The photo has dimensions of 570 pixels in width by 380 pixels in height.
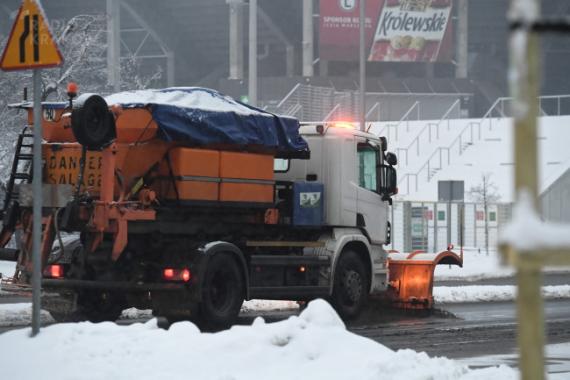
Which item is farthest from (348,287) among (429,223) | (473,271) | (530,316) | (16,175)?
(429,223)

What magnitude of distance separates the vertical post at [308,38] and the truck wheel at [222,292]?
4955 centimetres

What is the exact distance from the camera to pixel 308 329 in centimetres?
933

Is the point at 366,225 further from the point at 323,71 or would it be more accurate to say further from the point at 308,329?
the point at 323,71

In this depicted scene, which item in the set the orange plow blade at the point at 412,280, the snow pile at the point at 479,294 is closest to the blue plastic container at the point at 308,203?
the orange plow blade at the point at 412,280

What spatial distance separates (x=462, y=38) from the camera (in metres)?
67.0

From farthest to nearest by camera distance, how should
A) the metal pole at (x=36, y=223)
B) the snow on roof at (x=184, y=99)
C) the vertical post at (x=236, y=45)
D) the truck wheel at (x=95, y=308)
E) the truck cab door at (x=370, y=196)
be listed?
the vertical post at (x=236, y=45), the truck cab door at (x=370, y=196), the truck wheel at (x=95, y=308), the snow on roof at (x=184, y=99), the metal pole at (x=36, y=223)

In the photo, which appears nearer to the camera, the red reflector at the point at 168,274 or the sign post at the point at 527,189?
the sign post at the point at 527,189

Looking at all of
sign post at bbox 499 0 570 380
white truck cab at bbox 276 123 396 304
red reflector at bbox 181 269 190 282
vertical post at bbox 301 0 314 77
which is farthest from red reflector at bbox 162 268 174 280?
vertical post at bbox 301 0 314 77

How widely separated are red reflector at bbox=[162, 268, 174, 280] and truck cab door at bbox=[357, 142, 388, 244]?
4085 millimetres

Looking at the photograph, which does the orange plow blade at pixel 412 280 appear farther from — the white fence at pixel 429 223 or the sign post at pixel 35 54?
the white fence at pixel 429 223

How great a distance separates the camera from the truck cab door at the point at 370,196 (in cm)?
1764

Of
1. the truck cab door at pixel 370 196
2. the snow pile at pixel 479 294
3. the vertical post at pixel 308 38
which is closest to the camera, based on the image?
the truck cab door at pixel 370 196

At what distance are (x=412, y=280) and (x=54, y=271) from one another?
626 cm

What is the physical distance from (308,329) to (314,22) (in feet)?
188
